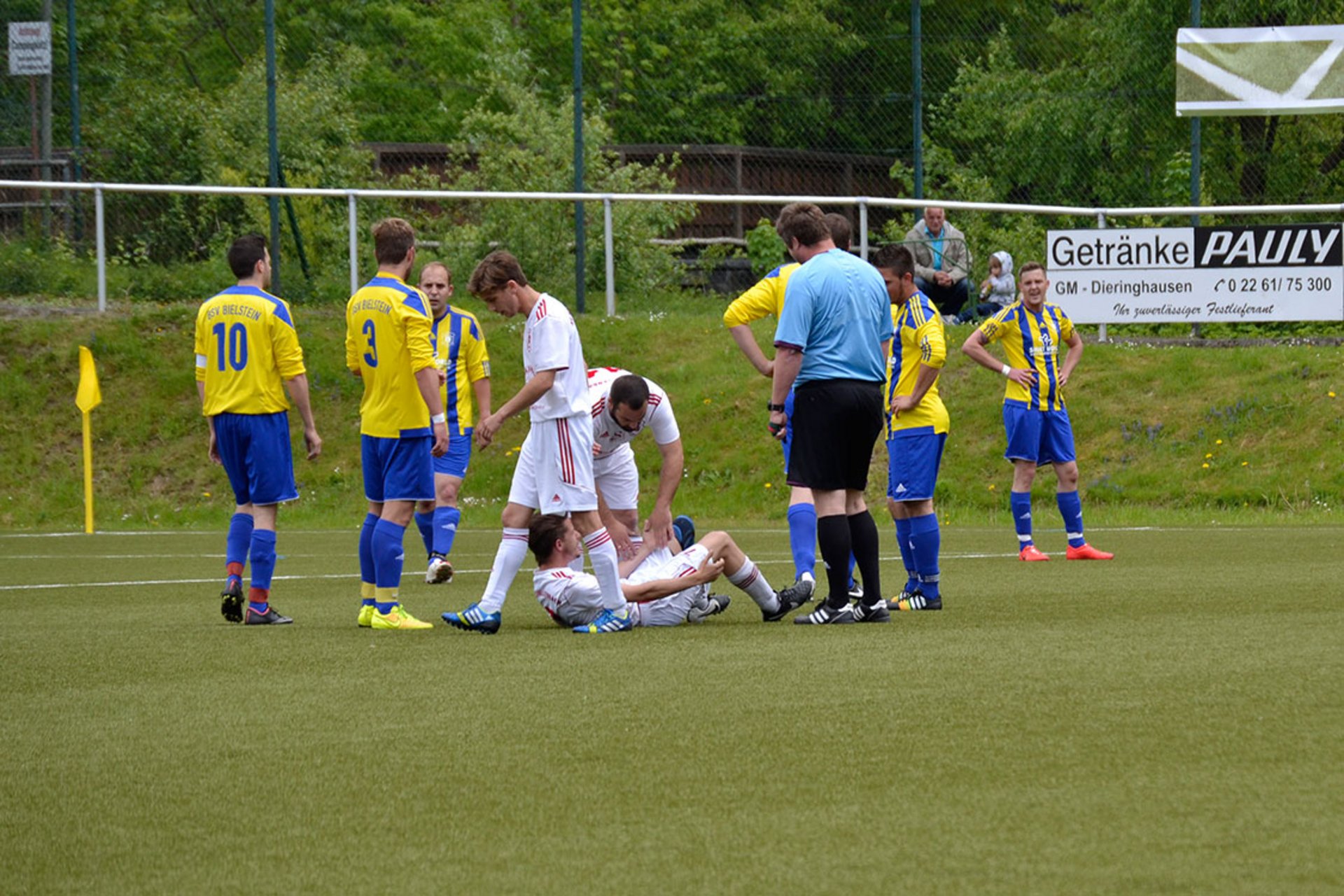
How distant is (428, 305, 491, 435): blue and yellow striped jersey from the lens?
12.1 m

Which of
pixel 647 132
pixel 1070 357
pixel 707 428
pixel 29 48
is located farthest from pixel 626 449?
pixel 647 132

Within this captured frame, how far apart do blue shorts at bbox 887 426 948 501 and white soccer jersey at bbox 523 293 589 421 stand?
2074 millimetres

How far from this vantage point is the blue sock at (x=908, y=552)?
8969mm

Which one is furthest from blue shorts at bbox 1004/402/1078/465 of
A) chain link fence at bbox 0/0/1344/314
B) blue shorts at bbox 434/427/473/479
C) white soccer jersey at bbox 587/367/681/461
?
chain link fence at bbox 0/0/1344/314

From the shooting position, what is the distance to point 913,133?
2361 centimetres

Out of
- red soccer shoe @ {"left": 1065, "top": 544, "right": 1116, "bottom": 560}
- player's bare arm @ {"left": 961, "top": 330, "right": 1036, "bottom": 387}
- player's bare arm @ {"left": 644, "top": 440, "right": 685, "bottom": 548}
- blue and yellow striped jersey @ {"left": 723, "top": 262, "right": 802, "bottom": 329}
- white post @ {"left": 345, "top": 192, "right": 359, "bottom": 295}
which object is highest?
white post @ {"left": 345, "top": 192, "right": 359, "bottom": 295}

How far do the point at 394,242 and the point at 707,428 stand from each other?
1071 cm

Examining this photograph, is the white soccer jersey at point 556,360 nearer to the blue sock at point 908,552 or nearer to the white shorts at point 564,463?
the white shorts at point 564,463

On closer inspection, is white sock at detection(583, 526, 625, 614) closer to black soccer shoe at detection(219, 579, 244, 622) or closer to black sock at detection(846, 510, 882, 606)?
black sock at detection(846, 510, 882, 606)

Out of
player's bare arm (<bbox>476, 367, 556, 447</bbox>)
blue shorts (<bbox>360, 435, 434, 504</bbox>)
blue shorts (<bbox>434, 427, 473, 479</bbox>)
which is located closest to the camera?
player's bare arm (<bbox>476, 367, 556, 447</bbox>)

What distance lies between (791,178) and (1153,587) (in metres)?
19.0

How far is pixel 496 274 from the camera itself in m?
7.80

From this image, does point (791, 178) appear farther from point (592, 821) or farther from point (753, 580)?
point (592, 821)

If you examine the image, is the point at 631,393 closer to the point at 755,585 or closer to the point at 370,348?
the point at 755,585
